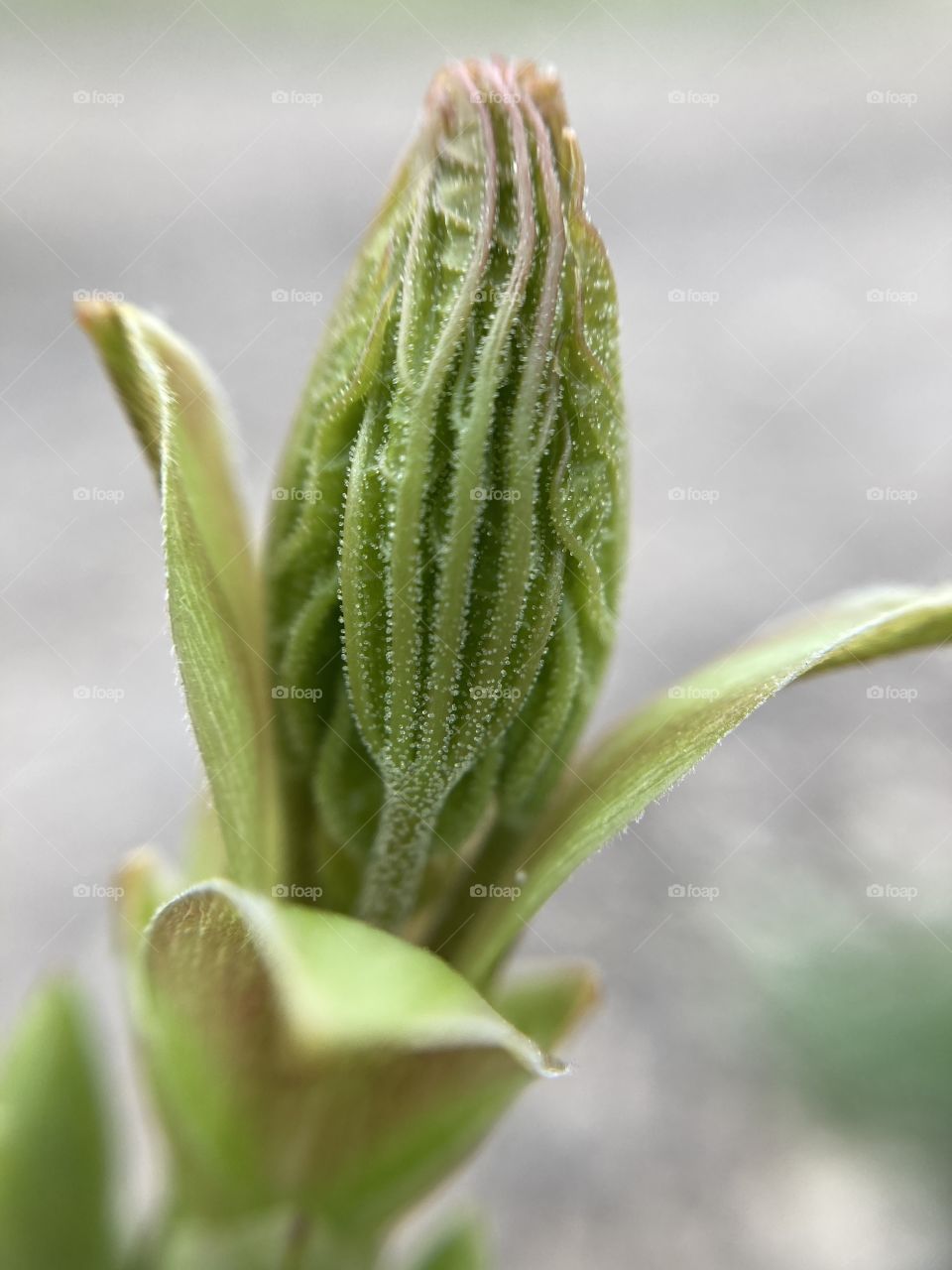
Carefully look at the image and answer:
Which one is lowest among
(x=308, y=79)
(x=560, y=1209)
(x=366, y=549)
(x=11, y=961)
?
(x=560, y=1209)

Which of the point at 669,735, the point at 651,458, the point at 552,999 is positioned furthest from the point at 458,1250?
the point at 651,458

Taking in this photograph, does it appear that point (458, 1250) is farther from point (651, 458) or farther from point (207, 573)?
point (651, 458)

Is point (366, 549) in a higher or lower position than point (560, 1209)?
higher

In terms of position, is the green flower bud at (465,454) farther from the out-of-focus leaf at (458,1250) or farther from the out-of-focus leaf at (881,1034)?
the out-of-focus leaf at (881,1034)

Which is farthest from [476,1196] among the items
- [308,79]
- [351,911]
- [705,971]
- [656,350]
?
[308,79]

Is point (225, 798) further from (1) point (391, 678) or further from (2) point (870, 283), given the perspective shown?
(2) point (870, 283)

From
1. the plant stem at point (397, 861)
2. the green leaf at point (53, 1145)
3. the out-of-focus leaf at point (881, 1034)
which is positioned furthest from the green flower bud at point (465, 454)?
the out-of-focus leaf at point (881, 1034)
